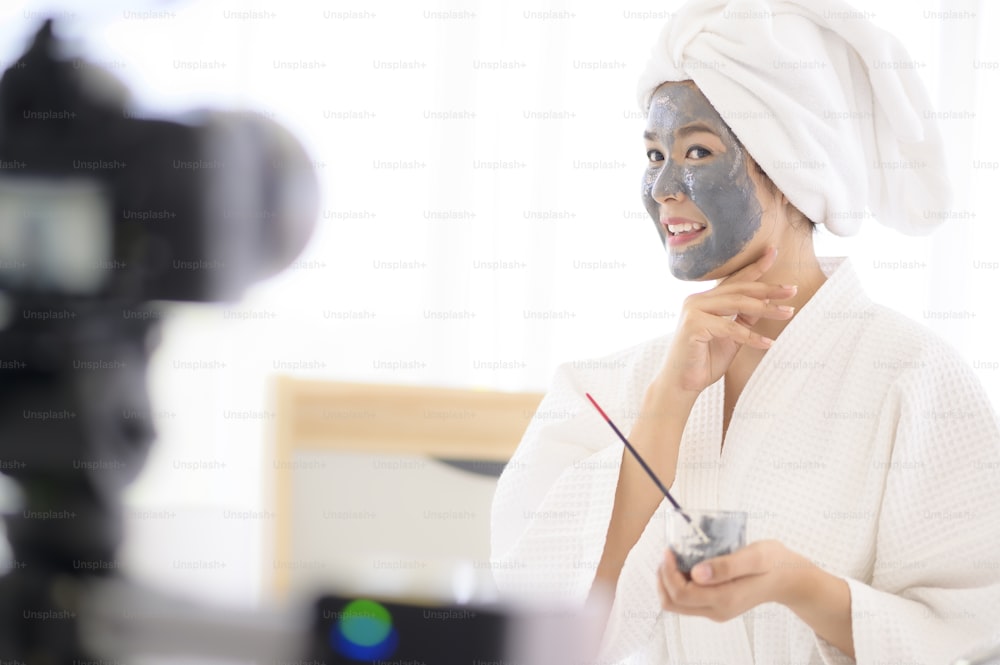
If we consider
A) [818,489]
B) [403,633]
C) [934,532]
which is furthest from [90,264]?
[403,633]

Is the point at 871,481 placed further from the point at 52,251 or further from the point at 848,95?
the point at 52,251

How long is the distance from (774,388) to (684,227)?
0.71ft

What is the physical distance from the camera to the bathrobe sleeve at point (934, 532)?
0.99 metres

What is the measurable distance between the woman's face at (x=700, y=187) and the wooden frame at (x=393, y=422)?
2.36 feet

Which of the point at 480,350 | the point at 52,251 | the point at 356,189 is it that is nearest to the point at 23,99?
the point at 52,251

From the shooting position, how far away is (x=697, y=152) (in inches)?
47.6

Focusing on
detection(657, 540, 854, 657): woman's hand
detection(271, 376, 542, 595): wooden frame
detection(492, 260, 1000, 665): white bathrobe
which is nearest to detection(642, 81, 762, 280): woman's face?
detection(492, 260, 1000, 665): white bathrobe

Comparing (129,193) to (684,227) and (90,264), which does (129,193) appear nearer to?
(90,264)

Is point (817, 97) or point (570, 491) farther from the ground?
point (817, 97)

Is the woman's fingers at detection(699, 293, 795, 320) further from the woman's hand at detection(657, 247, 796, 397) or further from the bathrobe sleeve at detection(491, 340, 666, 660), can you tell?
the bathrobe sleeve at detection(491, 340, 666, 660)

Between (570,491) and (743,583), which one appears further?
(570,491)

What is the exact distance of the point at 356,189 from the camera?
6.64 feet

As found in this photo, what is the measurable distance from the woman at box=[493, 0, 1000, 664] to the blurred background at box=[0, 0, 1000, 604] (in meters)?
0.65

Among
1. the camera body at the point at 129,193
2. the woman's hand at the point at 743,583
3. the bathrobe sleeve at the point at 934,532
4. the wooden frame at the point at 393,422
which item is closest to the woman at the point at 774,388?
the bathrobe sleeve at the point at 934,532
